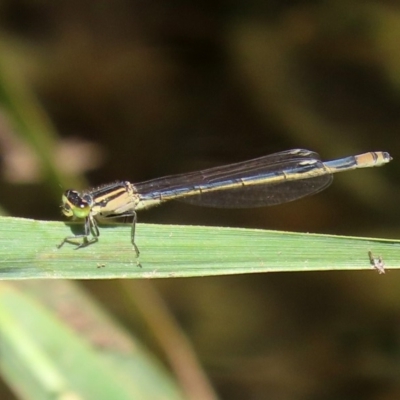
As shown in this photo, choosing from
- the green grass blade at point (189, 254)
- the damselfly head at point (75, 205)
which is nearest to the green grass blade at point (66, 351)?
the damselfly head at point (75, 205)

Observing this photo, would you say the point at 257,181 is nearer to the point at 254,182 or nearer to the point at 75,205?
the point at 254,182

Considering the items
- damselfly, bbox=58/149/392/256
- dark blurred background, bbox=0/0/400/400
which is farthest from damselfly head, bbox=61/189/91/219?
dark blurred background, bbox=0/0/400/400

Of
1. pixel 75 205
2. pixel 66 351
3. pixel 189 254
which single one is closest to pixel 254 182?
pixel 75 205

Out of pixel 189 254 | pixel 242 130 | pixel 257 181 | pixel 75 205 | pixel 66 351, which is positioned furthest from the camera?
pixel 242 130

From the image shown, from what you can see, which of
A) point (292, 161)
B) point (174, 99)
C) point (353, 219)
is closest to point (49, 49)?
point (174, 99)

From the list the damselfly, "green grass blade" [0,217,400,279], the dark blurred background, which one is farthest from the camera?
the dark blurred background

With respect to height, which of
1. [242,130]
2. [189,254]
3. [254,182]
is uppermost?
[242,130]

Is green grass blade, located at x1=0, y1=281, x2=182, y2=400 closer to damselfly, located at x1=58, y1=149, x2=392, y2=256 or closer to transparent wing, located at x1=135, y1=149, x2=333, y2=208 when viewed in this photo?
damselfly, located at x1=58, y1=149, x2=392, y2=256
